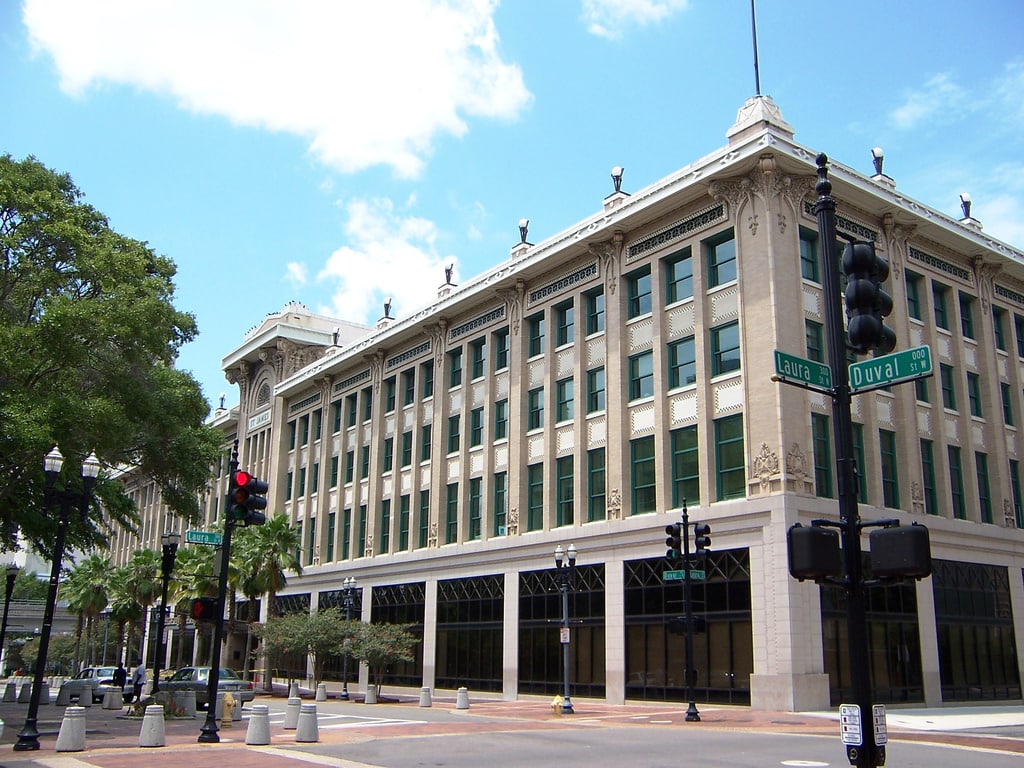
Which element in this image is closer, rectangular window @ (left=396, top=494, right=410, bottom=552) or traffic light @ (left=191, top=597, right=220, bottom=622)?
traffic light @ (left=191, top=597, right=220, bottom=622)

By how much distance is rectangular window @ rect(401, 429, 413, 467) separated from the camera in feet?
170

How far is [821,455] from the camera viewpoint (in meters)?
33.1

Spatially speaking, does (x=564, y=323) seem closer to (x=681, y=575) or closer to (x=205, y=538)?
(x=681, y=575)

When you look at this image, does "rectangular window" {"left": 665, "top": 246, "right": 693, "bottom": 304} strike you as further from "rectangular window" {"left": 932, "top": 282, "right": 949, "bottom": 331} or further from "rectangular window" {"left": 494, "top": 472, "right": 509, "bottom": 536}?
"rectangular window" {"left": 494, "top": 472, "right": 509, "bottom": 536}

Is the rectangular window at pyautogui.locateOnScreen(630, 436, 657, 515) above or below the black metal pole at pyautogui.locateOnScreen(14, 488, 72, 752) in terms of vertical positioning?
above

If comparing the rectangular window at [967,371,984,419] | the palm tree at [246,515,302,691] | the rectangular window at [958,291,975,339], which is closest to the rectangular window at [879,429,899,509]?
the rectangular window at [967,371,984,419]

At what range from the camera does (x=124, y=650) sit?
8431cm

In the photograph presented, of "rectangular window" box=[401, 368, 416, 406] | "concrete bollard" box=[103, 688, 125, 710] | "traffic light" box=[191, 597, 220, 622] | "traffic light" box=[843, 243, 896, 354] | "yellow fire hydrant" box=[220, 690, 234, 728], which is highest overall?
"rectangular window" box=[401, 368, 416, 406]

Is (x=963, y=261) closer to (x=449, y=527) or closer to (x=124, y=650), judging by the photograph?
(x=449, y=527)

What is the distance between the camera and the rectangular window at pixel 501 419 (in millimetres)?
44844

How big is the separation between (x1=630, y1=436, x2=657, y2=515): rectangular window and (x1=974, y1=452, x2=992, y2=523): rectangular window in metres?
13.6

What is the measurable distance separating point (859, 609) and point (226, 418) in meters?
70.7

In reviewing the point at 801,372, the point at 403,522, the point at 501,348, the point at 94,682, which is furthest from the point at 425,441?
the point at 801,372

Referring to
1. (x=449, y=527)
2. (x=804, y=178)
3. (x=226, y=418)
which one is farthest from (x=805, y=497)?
(x=226, y=418)
